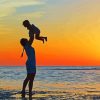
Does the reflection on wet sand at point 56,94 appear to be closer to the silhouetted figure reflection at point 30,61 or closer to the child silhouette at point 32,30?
the silhouetted figure reflection at point 30,61

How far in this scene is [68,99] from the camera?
1441 cm

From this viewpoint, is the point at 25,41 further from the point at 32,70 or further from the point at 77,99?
the point at 77,99

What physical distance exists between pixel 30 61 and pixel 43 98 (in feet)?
→ 10.6

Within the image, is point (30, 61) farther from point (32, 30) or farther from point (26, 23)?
point (26, 23)

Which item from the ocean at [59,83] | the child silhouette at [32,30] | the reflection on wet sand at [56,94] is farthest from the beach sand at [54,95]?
the child silhouette at [32,30]

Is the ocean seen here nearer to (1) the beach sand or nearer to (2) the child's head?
(1) the beach sand

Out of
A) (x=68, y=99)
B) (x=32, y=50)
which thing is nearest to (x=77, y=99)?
(x=68, y=99)

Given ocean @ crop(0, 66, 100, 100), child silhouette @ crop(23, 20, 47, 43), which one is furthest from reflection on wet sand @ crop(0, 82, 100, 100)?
child silhouette @ crop(23, 20, 47, 43)

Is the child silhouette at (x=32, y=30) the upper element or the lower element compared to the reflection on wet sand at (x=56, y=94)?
upper

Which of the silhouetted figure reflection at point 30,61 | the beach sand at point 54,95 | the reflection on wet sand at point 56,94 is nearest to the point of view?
the silhouetted figure reflection at point 30,61

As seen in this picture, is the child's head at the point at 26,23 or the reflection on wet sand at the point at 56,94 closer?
the child's head at the point at 26,23

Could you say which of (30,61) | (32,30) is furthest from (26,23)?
(30,61)

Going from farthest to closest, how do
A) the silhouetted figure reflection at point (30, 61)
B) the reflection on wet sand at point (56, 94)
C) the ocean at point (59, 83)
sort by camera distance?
the ocean at point (59, 83)
the reflection on wet sand at point (56, 94)
the silhouetted figure reflection at point (30, 61)

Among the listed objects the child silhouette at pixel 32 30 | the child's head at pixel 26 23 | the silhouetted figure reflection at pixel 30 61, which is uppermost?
the child's head at pixel 26 23
